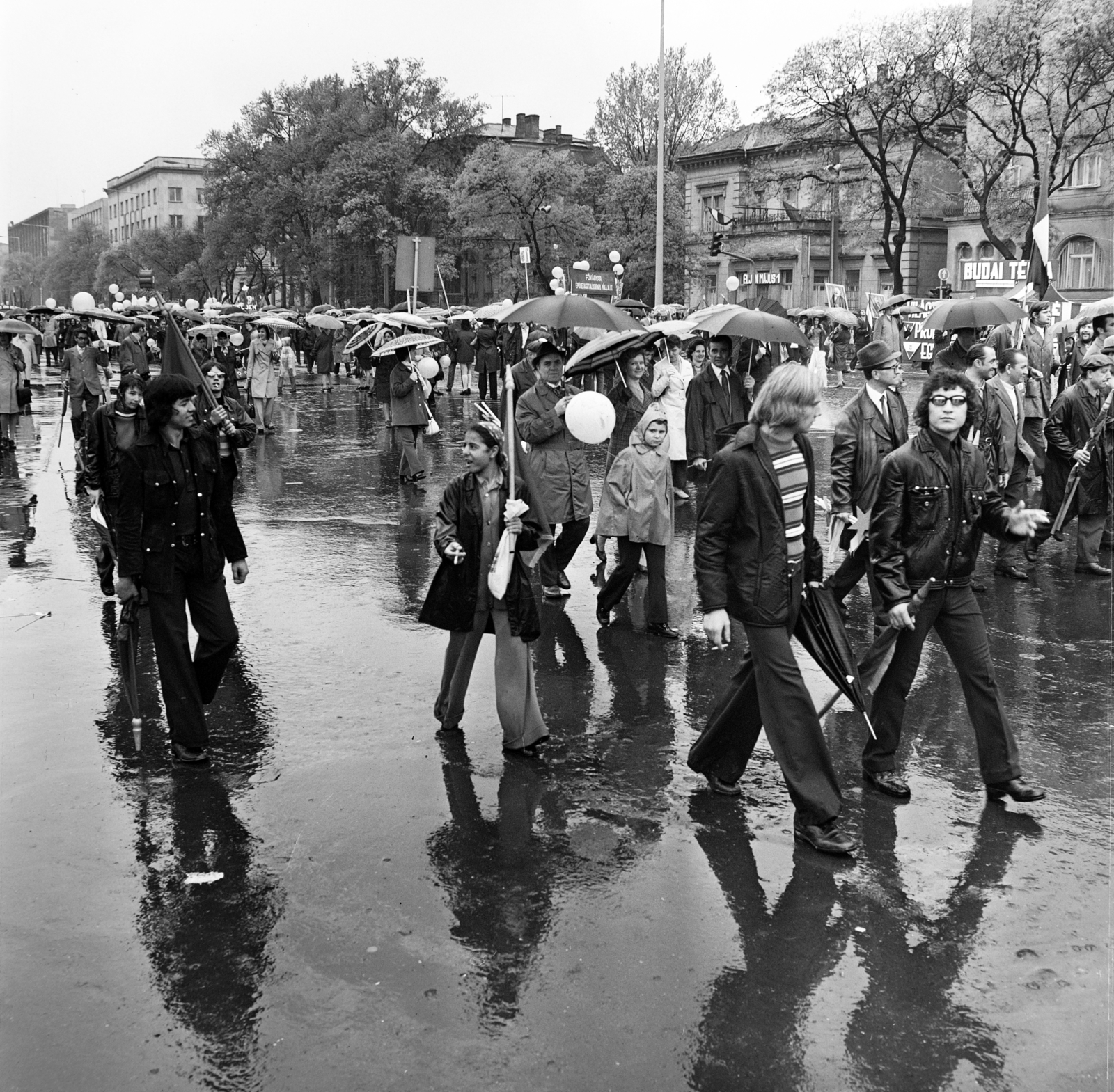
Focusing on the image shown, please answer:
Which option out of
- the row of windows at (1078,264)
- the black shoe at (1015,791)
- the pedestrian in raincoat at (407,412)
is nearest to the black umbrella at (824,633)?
the black shoe at (1015,791)

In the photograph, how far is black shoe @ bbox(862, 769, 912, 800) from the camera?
5.45 metres

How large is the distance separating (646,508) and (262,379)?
14451mm

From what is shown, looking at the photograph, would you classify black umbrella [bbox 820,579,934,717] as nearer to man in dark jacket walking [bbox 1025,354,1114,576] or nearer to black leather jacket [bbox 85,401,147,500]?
black leather jacket [bbox 85,401,147,500]

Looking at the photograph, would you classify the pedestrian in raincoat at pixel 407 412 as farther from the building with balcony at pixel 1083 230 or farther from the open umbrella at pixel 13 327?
the building with balcony at pixel 1083 230

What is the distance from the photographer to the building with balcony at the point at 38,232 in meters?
160

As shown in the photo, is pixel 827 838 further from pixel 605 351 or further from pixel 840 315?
pixel 840 315

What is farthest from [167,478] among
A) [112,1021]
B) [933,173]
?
[933,173]

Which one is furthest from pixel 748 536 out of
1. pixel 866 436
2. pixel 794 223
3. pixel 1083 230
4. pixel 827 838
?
pixel 794 223

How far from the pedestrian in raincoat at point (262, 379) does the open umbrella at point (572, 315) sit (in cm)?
1218

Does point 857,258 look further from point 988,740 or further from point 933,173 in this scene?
point 988,740

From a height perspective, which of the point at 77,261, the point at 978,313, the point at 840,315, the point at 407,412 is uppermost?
the point at 77,261

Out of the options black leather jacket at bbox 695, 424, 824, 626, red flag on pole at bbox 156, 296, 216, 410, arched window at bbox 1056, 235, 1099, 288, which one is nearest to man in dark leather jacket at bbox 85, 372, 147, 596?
red flag on pole at bbox 156, 296, 216, 410

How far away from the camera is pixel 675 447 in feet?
42.8

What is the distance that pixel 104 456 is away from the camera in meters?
7.11
